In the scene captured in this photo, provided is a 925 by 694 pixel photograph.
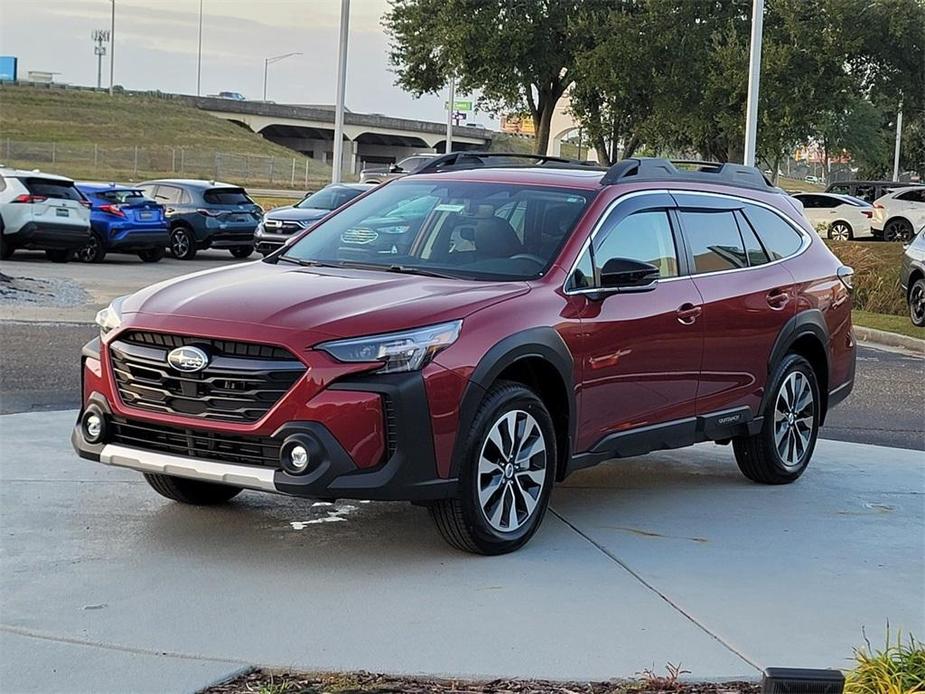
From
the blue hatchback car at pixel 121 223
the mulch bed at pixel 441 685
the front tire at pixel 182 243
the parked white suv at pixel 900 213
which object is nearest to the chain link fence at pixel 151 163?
the front tire at pixel 182 243

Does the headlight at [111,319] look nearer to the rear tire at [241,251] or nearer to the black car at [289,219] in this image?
the black car at [289,219]

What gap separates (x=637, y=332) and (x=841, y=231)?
3159cm

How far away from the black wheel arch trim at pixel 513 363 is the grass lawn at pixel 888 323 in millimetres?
12341

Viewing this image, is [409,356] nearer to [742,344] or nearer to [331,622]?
[331,622]

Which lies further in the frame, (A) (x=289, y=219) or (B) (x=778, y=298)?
(A) (x=289, y=219)

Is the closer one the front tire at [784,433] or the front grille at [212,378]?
the front grille at [212,378]

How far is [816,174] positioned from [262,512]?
158313 millimetres

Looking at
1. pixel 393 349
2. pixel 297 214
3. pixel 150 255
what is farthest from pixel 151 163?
pixel 393 349

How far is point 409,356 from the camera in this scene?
576 centimetres

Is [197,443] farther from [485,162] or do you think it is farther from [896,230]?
[896,230]

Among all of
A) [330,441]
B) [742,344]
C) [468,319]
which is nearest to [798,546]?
[742,344]

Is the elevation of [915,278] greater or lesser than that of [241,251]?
greater

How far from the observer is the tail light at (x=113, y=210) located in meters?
24.8

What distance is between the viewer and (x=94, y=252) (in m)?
24.9
